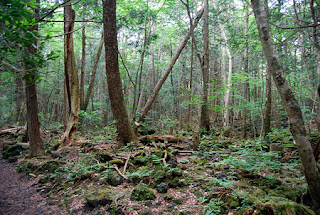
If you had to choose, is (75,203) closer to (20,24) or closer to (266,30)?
(20,24)

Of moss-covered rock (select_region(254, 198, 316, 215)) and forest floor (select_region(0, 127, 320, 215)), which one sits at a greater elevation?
moss-covered rock (select_region(254, 198, 316, 215))

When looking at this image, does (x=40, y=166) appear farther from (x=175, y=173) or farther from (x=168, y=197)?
(x=168, y=197)

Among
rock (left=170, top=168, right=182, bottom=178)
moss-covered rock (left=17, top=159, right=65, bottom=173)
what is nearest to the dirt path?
moss-covered rock (left=17, top=159, right=65, bottom=173)

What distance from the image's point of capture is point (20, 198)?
4965 millimetres

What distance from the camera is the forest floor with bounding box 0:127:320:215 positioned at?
3.32 meters

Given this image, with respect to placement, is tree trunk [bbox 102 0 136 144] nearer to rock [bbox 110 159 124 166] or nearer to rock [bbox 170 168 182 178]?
rock [bbox 110 159 124 166]

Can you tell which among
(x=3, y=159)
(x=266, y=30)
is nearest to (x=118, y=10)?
(x=3, y=159)

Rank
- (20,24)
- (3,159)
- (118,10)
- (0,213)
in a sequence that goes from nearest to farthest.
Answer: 1. (20,24)
2. (0,213)
3. (3,159)
4. (118,10)

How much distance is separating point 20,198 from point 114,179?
8.26 feet

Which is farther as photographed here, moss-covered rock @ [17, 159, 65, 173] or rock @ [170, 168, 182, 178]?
moss-covered rock @ [17, 159, 65, 173]

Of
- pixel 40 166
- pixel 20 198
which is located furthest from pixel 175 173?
pixel 40 166

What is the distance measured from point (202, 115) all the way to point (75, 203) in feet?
23.3

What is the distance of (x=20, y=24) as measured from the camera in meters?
2.49

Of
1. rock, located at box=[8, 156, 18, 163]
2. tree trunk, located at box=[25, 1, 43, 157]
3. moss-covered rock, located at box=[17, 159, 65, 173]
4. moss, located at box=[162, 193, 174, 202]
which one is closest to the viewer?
moss, located at box=[162, 193, 174, 202]
